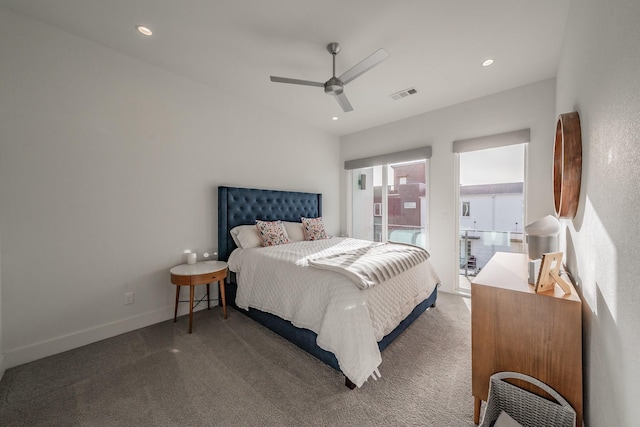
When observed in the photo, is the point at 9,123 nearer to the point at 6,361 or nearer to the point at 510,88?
the point at 6,361

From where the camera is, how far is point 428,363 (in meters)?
1.91

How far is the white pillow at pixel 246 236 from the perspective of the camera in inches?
117

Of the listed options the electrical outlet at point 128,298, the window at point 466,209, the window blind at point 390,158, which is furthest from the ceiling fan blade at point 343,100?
the electrical outlet at point 128,298

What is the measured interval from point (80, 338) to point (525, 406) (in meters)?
3.36

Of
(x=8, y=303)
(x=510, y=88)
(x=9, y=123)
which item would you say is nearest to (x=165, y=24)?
(x=9, y=123)

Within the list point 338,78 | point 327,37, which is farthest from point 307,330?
point 327,37

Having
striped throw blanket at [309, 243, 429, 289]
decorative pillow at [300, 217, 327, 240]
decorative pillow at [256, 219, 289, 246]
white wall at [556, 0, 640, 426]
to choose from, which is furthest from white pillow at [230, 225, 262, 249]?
white wall at [556, 0, 640, 426]

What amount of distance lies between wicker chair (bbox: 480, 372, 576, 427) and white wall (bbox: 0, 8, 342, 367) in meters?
2.98

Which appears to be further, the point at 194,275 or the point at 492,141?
the point at 492,141

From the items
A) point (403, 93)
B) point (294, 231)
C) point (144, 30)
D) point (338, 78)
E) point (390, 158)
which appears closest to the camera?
point (144, 30)

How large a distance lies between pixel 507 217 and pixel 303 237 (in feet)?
9.93

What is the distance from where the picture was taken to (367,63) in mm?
2006

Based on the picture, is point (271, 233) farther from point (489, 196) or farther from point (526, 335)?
point (489, 196)

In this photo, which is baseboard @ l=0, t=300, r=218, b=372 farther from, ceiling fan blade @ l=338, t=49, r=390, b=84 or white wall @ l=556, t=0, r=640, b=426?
white wall @ l=556, t=0, r=640, b=426
